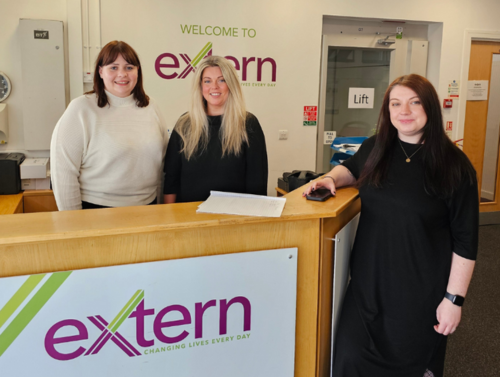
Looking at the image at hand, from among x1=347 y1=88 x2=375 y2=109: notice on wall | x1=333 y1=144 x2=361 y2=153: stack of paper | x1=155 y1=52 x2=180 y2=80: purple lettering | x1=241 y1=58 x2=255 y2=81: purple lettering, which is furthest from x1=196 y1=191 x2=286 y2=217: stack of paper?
x1=347 y1=88 x2=375 y2=109: notice on wall

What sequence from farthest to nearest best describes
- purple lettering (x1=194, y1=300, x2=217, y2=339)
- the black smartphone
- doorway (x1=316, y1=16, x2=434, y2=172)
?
doorway (x1=316, y1=16, x2=434, y2=172) → the black smartphone → purple lettering (x1=194, y1=300, x2=217, y2=339)

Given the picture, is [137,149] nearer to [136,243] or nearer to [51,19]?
[136,243]

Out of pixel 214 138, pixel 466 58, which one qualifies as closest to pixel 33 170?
pixel 214 138

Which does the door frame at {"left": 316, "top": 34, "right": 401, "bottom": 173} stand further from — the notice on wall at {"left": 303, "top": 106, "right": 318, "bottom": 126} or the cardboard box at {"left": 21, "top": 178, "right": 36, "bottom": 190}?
the cardboard box at {"left": 21, "top": 178, "right": 36, "bottom": 190}

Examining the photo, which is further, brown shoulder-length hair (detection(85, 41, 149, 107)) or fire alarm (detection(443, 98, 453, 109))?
fire alarm (detection(443, 98, 453, 109))

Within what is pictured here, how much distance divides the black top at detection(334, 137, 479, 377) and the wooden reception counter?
138 millimetres

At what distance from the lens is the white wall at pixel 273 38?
3.82 meters

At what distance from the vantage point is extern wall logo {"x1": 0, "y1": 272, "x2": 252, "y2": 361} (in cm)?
132

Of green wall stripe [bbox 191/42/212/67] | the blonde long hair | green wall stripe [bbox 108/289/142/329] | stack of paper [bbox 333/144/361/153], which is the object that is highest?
green wall stripe [bbox 191/42/212/67]

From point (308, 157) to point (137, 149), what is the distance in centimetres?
267

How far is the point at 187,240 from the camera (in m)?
1.52

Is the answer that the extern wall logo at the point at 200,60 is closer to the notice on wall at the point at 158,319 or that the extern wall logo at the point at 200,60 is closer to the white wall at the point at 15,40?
the white wall at the point at 15,40

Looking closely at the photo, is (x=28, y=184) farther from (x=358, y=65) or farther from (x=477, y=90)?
(x=477, y=90)

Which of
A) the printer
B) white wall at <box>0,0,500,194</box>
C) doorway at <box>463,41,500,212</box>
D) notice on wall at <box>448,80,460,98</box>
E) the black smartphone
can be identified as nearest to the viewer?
the black smartphone
